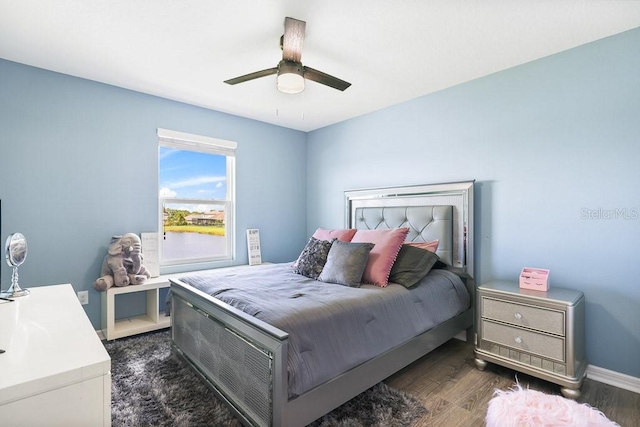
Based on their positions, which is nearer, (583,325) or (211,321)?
(211,321)

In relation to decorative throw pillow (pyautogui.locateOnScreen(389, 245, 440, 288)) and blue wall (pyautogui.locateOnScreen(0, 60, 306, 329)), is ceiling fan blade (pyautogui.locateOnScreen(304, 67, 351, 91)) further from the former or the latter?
blue wall (pyautogui.locateOnScreen(0, 60, 306, 329))

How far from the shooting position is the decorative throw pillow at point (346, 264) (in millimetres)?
2406

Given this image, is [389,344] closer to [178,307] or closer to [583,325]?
[583,325]

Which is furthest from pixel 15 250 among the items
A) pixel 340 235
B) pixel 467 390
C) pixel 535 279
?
pixel 535 279

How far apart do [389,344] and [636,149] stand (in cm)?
215

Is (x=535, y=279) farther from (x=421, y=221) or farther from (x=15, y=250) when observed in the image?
(x=15, y=250)

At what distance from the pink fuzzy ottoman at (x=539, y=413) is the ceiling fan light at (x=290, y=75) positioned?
2.12 meters

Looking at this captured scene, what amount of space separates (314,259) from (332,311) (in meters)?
0.94

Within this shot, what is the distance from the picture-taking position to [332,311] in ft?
5.98

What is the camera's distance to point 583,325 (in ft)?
7.44

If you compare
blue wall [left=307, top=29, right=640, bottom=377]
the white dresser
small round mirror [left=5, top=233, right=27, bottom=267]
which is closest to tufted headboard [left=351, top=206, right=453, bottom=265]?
blue wall [left=307, top=29, right=640, bottom=377]

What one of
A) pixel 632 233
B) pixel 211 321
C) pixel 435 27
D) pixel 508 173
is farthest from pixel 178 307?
pixel 632 233

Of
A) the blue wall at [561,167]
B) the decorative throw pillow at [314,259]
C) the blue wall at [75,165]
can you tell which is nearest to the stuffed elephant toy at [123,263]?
the blue wall at [75,165]

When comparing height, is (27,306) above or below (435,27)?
below
